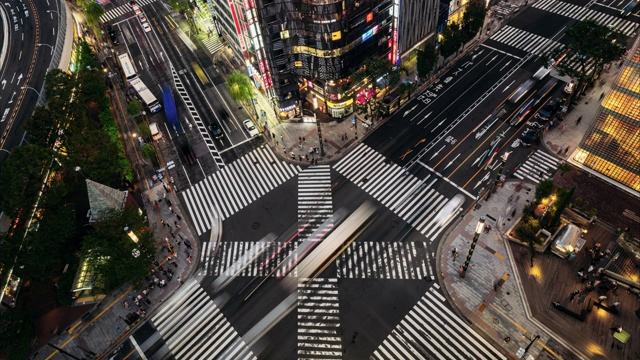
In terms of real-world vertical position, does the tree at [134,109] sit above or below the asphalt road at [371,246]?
above

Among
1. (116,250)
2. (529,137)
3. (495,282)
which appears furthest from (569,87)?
(116,250)

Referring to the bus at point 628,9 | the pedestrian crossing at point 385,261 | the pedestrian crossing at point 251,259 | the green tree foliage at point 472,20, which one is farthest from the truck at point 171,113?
the bus at point 628,9

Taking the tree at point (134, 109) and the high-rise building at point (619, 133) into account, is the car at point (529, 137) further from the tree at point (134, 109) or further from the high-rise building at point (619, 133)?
the tree at point (134, 109)

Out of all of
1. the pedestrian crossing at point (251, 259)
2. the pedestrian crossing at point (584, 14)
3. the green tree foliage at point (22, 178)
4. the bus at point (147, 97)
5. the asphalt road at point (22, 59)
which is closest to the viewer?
the green tree foliage at point (22, 178)

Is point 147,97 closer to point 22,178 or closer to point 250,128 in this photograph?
point 250,128

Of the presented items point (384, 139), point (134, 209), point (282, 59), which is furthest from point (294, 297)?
point (282, 59)

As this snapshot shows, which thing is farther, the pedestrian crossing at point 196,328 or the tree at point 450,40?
the tree at point 450,40
